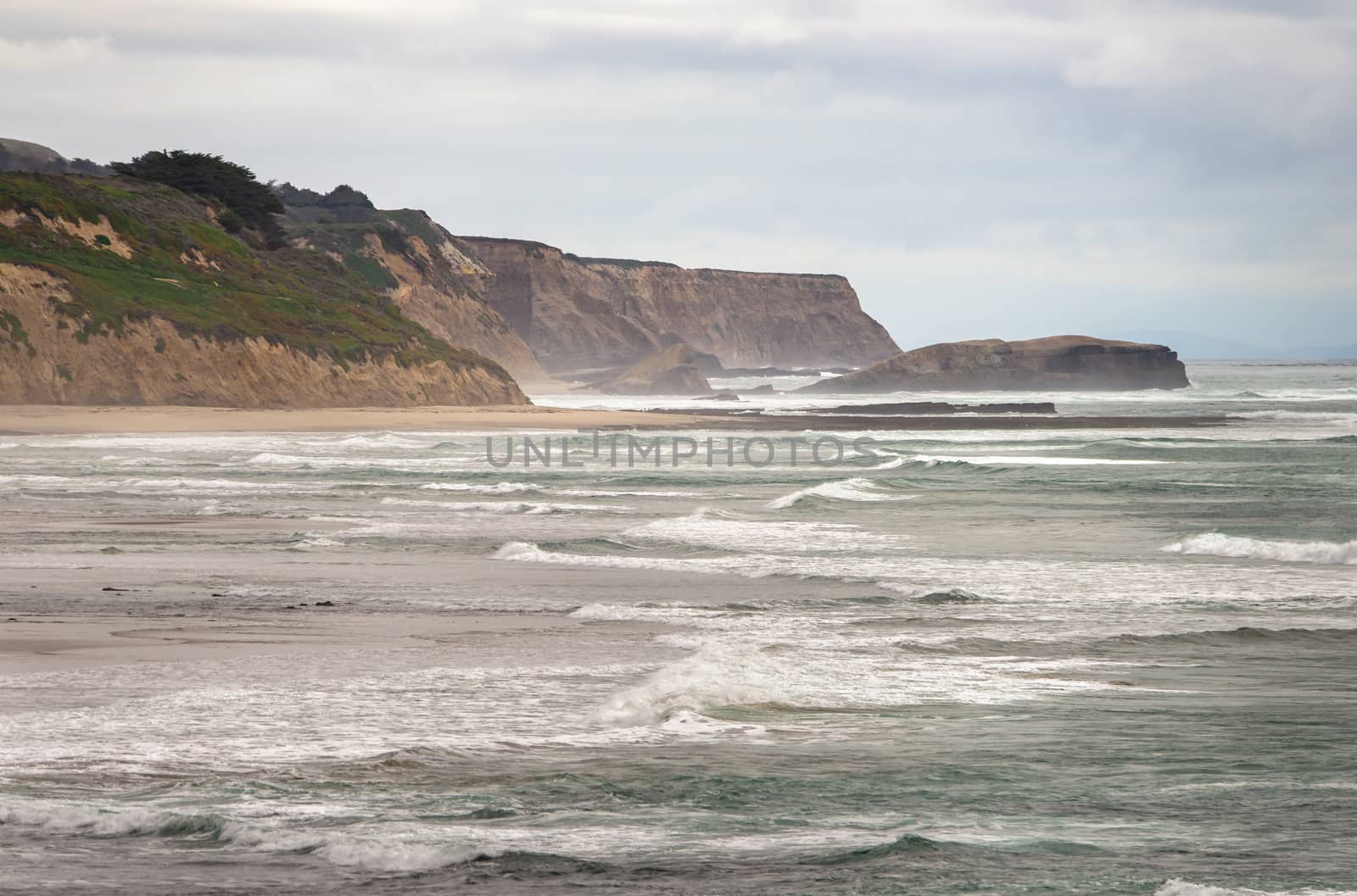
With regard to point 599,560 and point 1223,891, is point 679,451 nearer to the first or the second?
point 599,560

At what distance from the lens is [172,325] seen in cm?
5419

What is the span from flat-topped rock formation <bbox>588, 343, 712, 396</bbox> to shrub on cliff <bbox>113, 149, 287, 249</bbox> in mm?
34735

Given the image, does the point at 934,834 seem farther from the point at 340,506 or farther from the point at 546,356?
the point at 546,356

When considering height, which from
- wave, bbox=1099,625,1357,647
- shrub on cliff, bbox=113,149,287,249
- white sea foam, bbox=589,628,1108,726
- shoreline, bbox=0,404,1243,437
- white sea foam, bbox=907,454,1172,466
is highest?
shrub on cliff, bbox=113,149,287,249

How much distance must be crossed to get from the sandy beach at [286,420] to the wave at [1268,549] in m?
34.1

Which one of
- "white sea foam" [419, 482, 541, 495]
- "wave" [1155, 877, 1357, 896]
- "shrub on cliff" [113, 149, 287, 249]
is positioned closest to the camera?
"wave" [1155, 877, 1357, 896]

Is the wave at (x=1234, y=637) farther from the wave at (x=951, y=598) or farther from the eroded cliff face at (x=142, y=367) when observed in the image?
the eroded cliff face at (x=142, y=367)

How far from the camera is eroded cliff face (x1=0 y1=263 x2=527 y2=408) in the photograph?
167ft

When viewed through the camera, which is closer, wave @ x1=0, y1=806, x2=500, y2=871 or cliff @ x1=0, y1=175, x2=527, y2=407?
wave @ x1=0, y1=806, x2=500, y2=871

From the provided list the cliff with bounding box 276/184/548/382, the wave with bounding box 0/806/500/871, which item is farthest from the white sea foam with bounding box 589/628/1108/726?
the cliff with bounding box 276/184/548/382

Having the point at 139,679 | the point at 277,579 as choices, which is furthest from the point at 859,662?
the point at 277,579

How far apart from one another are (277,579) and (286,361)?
44.5 metres

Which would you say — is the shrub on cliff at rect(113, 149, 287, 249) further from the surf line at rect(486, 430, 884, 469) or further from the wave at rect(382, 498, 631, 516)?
the wave at rect(382, 498, 631, 516)

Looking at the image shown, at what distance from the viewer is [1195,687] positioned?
9078mm
